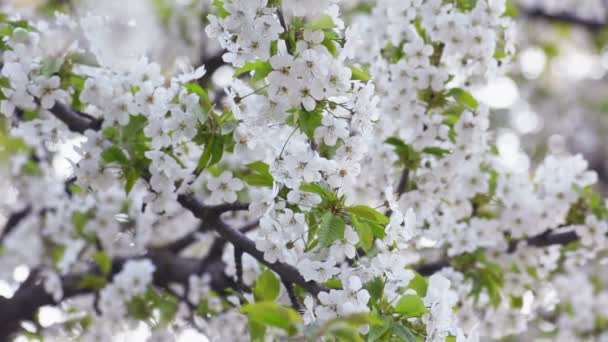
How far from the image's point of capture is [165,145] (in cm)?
256

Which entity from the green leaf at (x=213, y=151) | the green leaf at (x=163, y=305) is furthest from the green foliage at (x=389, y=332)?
the green leaf at (x=163, y=305)

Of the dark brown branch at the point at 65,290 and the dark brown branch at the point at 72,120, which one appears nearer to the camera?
the dark brown branch at the point at 72,120

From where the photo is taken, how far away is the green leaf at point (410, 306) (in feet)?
7.22

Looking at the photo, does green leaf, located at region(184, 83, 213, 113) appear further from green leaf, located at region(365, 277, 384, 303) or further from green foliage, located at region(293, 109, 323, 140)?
green leaf, located at region(365, 277, 384, 303)

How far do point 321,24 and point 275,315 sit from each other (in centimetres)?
98

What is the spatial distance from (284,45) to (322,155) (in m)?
Result: 0.46

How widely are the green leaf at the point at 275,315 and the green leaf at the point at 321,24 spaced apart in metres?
0.95

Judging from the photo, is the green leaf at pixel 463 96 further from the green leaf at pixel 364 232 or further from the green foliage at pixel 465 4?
the green leaf at pixel 364 232

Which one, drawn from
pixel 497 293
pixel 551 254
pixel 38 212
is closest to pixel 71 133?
pixel 38 212

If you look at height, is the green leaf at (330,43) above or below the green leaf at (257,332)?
above

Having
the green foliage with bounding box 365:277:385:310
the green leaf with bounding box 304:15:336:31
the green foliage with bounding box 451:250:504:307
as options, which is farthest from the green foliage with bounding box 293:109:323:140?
the green foliage with bounding box 451:250:504:307

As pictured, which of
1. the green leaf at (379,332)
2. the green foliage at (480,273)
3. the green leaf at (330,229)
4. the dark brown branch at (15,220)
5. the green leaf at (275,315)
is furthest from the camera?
the dark brown branch at (15,220)

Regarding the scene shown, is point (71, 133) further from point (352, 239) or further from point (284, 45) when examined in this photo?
point (352, 239)

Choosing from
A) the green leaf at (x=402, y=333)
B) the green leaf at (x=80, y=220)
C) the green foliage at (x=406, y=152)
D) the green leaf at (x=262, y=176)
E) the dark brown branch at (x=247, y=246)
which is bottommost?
the green leaf at (x=80, y=220)
